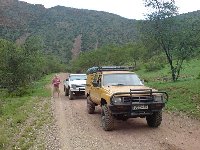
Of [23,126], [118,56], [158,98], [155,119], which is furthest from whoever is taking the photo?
[118,56]

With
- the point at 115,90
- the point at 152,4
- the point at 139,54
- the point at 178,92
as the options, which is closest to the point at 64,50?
the point at 139,54

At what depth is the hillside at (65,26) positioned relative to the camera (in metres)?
101

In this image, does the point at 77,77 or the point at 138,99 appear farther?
the point at 77,77

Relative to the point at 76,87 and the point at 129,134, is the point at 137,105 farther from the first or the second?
the point at 76,87

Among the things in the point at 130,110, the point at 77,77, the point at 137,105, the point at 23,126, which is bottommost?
the point at 23,126

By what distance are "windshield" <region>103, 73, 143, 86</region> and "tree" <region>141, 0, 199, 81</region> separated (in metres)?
12.7

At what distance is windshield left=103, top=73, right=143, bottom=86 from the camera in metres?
13.0

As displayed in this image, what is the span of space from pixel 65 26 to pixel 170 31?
9062 centimetres

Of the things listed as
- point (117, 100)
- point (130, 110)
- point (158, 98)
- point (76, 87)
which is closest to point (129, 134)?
point (130, 110)

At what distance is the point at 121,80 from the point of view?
43.2 feet

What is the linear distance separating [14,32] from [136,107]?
87482 millimetres

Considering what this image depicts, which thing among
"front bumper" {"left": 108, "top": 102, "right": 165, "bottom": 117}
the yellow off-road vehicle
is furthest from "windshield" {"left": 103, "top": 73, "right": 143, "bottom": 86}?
"front bumper" {"left": 108, "top": 102, "right": 165, "bottom": 117}

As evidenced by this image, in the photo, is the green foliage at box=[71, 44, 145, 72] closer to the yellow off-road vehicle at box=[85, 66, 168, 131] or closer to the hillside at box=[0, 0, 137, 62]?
the hillside at box=[0, 0, 137, 62]

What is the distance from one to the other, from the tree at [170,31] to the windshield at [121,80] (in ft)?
41.7
